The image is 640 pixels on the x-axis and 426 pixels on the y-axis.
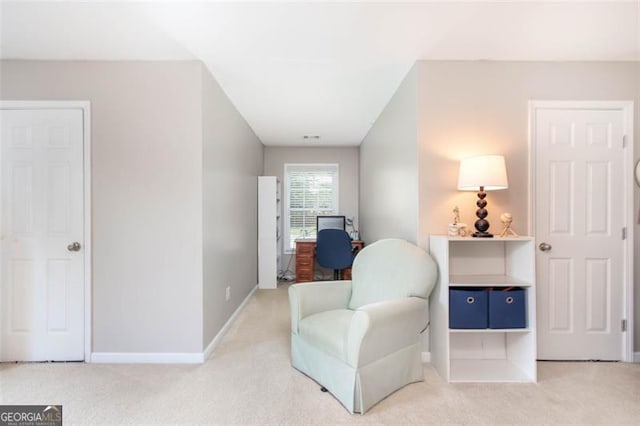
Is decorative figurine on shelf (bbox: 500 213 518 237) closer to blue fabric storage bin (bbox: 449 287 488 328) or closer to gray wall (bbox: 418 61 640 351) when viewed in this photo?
gray wall (bbox: 418 61 640 351)

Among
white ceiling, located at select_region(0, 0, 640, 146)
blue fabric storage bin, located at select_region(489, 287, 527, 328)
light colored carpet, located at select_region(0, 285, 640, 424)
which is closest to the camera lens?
light colored carpet, located at select_region(0, 285, 640, 424)

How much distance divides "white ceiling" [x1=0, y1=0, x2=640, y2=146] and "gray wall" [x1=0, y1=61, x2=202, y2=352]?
0.17m

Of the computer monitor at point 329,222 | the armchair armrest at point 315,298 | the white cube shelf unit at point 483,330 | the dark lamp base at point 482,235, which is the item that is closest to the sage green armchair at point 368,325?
the armchair armrest at point 315,298

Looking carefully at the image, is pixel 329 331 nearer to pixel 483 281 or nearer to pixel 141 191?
pixel 483 281

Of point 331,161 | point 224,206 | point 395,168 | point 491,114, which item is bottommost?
point 224,206

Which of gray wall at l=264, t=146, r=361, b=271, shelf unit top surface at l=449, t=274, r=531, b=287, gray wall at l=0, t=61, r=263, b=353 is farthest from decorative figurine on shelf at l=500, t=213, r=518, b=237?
gray wall at l=264, t=146, r=361, b=271

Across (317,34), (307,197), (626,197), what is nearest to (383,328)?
(317,34)

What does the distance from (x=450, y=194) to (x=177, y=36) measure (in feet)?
7.36

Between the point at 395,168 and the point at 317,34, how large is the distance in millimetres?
1418

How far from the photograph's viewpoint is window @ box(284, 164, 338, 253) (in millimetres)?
5277

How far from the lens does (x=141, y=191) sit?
2.26m

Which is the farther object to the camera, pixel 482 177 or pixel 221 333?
pixel 221 333

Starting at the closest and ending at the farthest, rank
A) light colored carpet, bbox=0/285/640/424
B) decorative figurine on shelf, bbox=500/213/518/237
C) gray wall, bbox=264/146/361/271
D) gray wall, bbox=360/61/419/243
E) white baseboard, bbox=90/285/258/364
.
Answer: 1. light colored carpet, bbox=0/285/640/424
2. decorative figurine on shelf, bbox=500/213/518/237
3. white baseboard, bbox=90/285/258/364
4. gray wall, bbox=360/61/419/243
5. gray wall, bbox=264/146/361/271

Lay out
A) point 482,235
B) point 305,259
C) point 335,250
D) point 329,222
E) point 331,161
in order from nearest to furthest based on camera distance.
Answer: point 482,235 < point 335,250 < point 305,259 < point 329,222 < point 331,161
